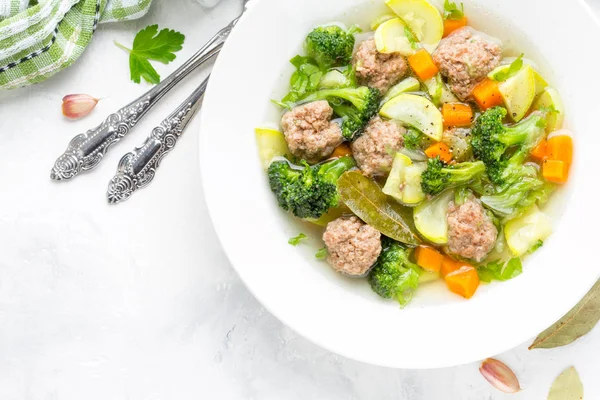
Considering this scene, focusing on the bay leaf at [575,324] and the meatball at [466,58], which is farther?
the bay leaf at [575,324]

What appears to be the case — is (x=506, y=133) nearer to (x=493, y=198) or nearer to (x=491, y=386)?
(x=493, y=198)

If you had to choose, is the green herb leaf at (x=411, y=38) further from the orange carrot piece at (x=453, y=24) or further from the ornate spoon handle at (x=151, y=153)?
the ornate spoon handle at (x=151, y=153)

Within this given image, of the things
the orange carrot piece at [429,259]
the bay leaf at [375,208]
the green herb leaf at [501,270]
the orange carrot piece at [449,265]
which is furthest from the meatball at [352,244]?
the green herb leaf at [501,270]

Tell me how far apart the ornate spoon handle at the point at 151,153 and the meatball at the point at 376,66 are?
0.83 meters

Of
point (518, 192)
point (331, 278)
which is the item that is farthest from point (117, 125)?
point (518, 192)

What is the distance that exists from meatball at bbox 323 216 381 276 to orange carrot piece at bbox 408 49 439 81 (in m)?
0.72

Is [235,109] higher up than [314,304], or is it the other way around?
[235,109]

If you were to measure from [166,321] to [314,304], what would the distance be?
901 mm

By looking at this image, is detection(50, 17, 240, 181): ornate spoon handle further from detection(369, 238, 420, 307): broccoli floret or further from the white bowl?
detection(369, 238, 420, 307): broccoli floret

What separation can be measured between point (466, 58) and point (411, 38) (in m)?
0.26

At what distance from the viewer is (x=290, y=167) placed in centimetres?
296

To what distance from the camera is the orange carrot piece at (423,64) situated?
114 inches

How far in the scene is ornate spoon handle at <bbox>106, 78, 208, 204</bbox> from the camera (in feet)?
10.6

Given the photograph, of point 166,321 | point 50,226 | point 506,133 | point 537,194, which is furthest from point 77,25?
point 537,194
